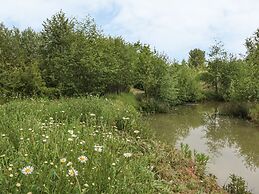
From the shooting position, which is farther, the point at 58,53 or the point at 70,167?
the point at 58,53

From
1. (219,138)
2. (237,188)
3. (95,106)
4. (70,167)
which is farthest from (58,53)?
(70,167)

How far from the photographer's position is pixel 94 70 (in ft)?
73.9

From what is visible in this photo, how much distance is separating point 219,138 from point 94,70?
930 centimetres

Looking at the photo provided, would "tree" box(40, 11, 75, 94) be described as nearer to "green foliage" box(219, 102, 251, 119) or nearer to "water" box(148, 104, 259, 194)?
"water" box(148, 104, 259, 194)

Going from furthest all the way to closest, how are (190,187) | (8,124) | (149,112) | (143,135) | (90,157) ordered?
(149,112), (143,135), (190,187), (8,124), (90,157)

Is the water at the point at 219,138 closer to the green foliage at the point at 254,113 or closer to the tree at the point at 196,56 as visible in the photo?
the green foliage at the point at 254,113

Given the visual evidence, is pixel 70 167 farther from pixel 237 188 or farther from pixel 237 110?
A: pixel 237 110

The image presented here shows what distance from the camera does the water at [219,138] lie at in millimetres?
11294

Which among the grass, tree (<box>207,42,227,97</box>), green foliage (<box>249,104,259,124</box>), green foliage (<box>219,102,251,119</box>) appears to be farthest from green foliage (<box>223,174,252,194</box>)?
tree (<box>207,42,227,97</box>)

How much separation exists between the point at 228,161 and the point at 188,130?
6.90 metres

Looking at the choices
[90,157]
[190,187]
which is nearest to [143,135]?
[190,187]

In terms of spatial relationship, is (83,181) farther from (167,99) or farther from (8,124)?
(167,99)

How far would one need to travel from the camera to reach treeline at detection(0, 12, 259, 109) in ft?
66.1

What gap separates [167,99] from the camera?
27875 millimetres
